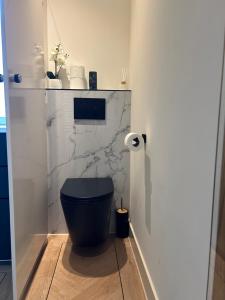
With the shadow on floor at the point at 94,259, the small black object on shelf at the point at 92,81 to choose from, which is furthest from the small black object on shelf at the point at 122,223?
the small black object on shelf at the point at 92,81

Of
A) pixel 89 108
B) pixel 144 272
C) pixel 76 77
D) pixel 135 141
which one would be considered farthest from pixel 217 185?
pixel 76 77

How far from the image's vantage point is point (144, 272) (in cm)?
149

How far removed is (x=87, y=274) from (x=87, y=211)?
0.41 metres

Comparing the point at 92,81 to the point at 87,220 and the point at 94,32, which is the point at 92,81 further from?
the point at 87,220

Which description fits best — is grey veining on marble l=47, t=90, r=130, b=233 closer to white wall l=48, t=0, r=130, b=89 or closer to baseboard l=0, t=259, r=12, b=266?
white wall l=48, t=0, r=130, b=89

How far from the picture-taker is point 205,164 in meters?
0.74

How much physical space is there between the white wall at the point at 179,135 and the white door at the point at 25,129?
70 centimetres

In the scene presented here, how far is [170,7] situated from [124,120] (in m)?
1.12

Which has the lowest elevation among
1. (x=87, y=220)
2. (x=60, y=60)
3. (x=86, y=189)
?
(x=87, y=220)

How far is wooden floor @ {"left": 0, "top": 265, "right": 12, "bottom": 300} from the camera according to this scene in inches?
57.3

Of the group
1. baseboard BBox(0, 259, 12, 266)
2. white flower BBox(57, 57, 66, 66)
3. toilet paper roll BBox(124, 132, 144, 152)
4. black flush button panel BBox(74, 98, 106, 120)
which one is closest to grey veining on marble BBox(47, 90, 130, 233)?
black flush button panel BBox(74, 98, 106, 120)

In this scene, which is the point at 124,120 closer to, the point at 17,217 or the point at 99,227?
the point at 99,227

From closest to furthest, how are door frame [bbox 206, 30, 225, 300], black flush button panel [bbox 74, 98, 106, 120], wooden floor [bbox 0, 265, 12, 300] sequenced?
1. door frame [bbox 206, 30, 225, 300]
2. wooden floor [bbox 0, 265, 12, 300]
3. black flush button panel [bbox 74, 98, 106, 120]

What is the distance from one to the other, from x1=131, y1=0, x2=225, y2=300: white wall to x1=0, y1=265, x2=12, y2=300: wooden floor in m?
0.83
